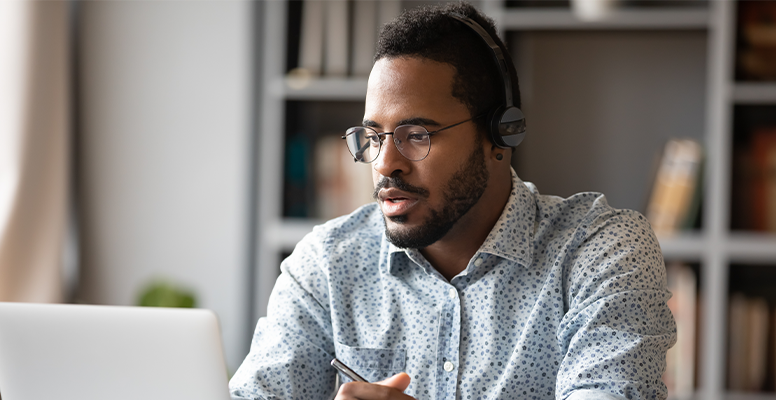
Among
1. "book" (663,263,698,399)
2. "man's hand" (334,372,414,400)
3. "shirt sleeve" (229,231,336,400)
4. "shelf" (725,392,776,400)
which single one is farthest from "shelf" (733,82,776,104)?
"man's hand" (334,372,414,400)

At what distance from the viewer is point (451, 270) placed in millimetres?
1200

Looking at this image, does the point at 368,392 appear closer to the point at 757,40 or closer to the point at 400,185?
the point at 400,185

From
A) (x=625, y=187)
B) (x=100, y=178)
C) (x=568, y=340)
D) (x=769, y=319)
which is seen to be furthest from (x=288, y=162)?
(x=769, y=319)

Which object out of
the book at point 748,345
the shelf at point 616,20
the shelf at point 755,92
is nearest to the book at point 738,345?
the book at point 748,345

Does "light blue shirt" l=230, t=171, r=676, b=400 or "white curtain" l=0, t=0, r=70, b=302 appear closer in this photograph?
"light blue shirt" l=230, t=171, r=676, b=400

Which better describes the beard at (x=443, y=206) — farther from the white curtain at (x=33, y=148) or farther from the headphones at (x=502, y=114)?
the white curtain at (x=33, y=148)

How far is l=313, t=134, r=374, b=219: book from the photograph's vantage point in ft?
7.32

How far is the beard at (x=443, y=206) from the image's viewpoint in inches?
44.0

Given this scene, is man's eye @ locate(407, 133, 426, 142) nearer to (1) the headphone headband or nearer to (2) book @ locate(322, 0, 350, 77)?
(1) the headphone headband

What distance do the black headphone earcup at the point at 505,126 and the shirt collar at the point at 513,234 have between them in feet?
0.35

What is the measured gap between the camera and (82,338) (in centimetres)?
75

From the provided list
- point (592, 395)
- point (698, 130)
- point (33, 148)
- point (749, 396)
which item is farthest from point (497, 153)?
point (33, 148)

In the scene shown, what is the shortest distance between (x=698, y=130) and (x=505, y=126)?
1313mm

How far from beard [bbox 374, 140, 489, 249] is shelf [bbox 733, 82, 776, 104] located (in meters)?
1.21
